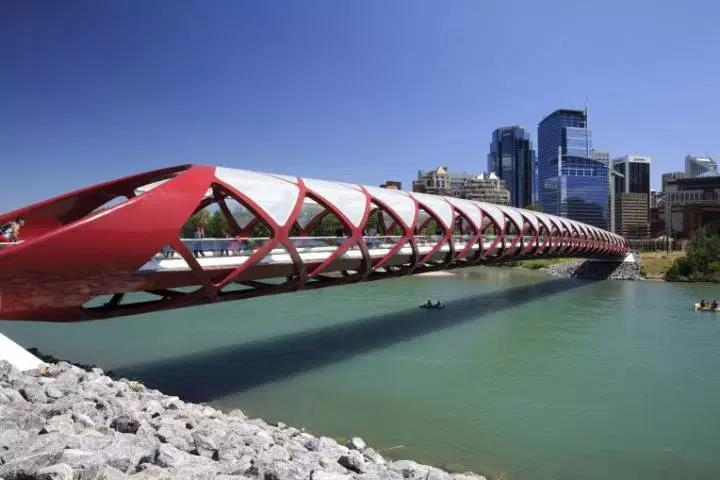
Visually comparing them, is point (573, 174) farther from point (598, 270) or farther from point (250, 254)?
point (250, 254)

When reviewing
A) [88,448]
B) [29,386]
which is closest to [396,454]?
[88,448]

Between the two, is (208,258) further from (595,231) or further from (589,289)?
(595,231)

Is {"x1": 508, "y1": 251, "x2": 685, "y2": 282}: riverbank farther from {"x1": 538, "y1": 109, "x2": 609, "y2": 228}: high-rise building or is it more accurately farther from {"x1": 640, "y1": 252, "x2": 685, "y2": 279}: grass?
{"x1": 538, "y1": 109, "x2": 609, "y2": 228}: high-rise building

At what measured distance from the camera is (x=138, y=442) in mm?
6914

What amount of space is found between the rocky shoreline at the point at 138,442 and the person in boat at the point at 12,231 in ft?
9.31

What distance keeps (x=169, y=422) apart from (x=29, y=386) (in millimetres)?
2668

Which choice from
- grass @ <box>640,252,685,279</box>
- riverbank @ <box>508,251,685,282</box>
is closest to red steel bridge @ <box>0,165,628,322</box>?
riverbank @ <box>508,251,685,282</box>

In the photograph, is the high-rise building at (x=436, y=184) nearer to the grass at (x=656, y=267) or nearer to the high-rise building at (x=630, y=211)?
the high-rise building at (x=630, y=211)

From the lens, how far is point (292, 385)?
14.1 m

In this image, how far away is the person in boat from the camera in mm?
10820

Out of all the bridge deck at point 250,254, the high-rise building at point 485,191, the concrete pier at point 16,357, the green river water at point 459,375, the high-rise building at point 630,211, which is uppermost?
the high-rise building at point 485,191

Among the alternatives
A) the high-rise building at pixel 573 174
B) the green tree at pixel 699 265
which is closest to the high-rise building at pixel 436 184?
the high-rise building at pixel 573 174

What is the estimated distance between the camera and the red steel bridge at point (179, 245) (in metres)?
9.30

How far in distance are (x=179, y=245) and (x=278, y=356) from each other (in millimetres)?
7567
